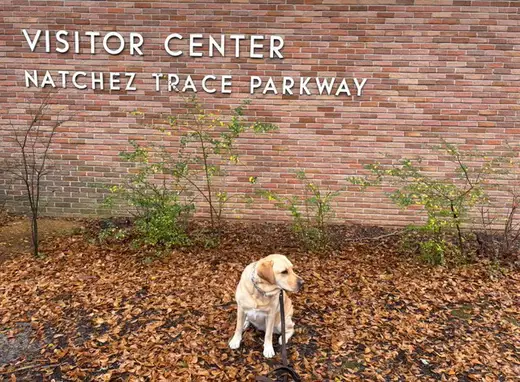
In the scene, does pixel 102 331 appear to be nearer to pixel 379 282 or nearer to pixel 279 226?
pixel 379 282

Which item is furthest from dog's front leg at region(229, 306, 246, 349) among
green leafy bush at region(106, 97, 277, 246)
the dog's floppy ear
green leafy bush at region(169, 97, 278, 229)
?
green leafy bush at region(169, 97, 278, 229)

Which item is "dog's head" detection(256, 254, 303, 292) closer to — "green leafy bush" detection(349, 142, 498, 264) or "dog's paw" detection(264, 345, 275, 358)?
"dog's paw" detection(264, 345, 275, 358)

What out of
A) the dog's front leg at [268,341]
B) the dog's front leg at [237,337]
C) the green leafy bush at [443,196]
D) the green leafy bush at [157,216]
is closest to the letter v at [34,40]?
the green leafy bush at [157,216]

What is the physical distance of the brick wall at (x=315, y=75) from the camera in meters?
5.72

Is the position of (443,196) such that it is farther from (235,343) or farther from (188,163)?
(188,163)

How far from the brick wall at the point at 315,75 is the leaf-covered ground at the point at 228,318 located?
1.48m

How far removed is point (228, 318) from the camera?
148 inches

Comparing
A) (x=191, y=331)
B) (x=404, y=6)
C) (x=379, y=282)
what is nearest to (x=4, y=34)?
(x=191, y=331)

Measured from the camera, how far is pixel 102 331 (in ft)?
11.6

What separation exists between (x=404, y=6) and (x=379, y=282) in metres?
3.74

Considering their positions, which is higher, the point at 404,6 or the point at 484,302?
the point at 404,6

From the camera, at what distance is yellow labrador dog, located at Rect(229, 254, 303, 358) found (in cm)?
290

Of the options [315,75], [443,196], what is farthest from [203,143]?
[443,196]

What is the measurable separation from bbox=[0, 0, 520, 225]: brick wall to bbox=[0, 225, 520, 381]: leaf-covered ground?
4.87 ft
